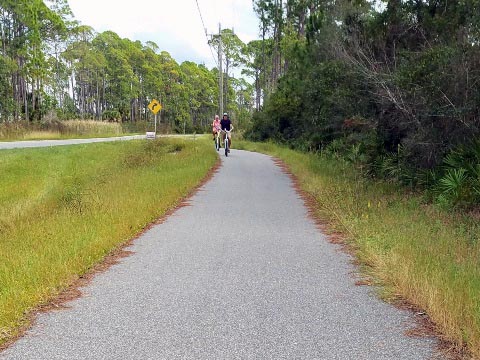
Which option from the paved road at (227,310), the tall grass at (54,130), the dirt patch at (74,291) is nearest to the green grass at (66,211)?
the dirt patch at (74,291)

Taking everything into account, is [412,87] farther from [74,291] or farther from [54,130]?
[54,130]

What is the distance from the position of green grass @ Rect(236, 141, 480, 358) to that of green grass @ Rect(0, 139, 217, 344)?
132 inches

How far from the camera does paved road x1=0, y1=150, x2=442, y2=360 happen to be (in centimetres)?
354

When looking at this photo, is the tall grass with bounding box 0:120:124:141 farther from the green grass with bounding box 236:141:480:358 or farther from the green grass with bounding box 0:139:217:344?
the green grass with bounding box 236:141:480:358

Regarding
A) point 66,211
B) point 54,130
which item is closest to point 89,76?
point 54,130

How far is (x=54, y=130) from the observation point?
39.1m

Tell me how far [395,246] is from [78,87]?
3105 inches

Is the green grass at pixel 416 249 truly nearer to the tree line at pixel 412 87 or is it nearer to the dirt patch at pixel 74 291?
the tree line at pixel 412 87

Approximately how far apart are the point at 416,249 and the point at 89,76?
225ft

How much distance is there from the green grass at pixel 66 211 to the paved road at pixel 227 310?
0.37 metres

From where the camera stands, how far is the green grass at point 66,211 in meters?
4.82

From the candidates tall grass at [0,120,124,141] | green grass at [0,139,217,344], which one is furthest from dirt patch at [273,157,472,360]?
tall grass at [0,120,124,141]

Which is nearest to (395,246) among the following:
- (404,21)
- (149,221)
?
(149,221)

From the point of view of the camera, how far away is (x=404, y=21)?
12.4 meters
